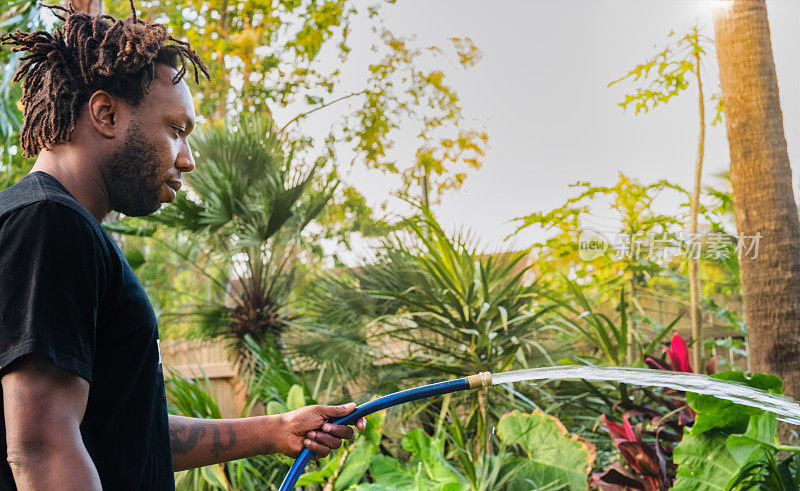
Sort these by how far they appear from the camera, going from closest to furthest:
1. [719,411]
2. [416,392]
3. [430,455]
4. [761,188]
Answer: [416,392], [719,411], [430,455], [761,188]

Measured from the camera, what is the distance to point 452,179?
26.9 ft

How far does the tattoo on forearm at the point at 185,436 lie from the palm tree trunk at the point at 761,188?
2353 mm

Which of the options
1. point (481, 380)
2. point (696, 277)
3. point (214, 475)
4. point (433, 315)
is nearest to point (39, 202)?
point (481, 380)

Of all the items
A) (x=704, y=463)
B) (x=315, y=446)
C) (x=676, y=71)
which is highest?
(x=676, y=71)

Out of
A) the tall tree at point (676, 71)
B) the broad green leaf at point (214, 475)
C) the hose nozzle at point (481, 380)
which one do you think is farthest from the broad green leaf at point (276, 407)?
the tall tree at point (676, 71)

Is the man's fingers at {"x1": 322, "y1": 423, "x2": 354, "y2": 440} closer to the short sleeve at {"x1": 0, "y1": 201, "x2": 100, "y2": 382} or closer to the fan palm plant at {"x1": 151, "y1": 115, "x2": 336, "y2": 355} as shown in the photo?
the short sleeve at {"x1": 0, "y1": 201, "x2": 100, "y2": 382}

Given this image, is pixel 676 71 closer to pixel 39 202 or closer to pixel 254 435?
pixel 254 435

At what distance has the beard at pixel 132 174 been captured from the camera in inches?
37.4

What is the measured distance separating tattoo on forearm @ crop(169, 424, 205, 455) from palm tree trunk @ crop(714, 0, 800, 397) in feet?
7.72

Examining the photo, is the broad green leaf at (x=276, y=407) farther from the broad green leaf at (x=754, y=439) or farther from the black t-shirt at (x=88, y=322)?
the black t-shirt at (x=88, y=322)

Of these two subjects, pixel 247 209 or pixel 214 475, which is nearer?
pixel 214 475

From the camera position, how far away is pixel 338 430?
1233 millimetres

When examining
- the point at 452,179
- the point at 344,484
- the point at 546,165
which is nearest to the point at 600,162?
the point at 546,165

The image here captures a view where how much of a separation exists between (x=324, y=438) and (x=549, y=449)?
1523mm
